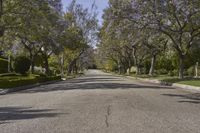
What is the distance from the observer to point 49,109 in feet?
56.2

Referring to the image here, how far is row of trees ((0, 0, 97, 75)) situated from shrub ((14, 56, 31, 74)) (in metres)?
0.88

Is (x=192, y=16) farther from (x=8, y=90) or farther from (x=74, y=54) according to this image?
(x=74, y=54)

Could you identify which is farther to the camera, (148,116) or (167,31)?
(167,31)

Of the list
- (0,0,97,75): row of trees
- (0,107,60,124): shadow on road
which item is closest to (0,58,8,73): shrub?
(0,0,97,75): row of trees

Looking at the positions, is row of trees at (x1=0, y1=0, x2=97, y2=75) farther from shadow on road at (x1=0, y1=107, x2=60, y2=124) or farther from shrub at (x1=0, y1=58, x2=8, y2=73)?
shadow on road at (x1=0, y1=107, x2=60, y2=124)

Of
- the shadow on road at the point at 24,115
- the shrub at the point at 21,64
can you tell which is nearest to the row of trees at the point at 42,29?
the shrub at the point at 21,64

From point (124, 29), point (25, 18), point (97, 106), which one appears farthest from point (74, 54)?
point (97, 106)

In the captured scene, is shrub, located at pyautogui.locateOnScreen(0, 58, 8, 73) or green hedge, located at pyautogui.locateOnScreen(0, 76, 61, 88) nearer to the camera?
green hedge, located at pyautogui.locateOnScreen(0, 76, 61, 88)

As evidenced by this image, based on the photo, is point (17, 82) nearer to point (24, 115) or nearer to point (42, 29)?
point (42, 29)

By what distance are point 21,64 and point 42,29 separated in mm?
15377

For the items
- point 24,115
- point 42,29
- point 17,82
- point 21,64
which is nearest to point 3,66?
point 21,64

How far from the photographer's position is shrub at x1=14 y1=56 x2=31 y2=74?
6341 centimetres

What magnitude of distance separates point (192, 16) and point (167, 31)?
4139 mm

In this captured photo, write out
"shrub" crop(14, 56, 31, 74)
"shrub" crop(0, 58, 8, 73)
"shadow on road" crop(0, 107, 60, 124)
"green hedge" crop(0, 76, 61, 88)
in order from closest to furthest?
1. "shadow on road" crop(0, 107, 60, 124)
2. "green hedge" crop(0, 76, 61, 88)
3. "shrub" crop(14, 56, 31, 74)
4. "shrub" crop(0, 58, 8, 73)
